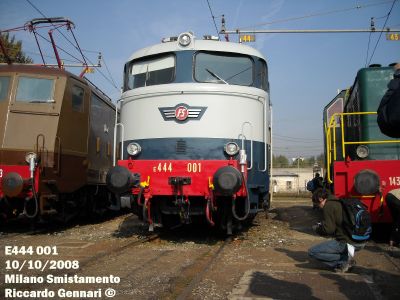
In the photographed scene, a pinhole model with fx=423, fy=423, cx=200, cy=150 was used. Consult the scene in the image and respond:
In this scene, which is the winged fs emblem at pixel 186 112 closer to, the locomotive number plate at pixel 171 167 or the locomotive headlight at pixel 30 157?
the locomotive number plate at pixel 171 167

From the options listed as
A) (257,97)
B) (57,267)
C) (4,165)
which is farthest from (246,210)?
(4,165)

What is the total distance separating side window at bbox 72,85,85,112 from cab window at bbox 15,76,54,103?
1.91 feet

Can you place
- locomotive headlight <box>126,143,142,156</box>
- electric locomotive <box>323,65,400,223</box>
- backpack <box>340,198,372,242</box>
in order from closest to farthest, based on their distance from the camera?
backpack <box>340,198,372,242</box>
electric locomotive <box>323,65,400,223</box>
locomotive headlight <box>126,143,142,156</box>

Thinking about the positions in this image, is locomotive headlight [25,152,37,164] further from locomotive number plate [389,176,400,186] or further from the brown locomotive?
locomotive number plate [389,176,400,186]

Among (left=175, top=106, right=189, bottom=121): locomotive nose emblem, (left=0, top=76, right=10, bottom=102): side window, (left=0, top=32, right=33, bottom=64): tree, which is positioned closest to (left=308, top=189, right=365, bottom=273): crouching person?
(left=175, top=106, right=189, bottom=121): locomotive nose emblem

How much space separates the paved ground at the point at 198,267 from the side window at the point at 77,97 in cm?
287

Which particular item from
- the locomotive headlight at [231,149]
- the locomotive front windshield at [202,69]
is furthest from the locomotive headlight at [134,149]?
the locomotive headlight at [231,149]

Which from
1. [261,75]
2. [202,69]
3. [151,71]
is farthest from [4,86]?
[261,75]

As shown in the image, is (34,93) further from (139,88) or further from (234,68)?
(234,68)

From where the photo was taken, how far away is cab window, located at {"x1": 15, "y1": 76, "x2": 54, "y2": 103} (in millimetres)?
8930

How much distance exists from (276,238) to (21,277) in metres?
5.04

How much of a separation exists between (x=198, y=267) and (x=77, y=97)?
5.62 metres

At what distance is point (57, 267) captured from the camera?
5594 mm

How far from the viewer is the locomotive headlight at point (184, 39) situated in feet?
26.4
